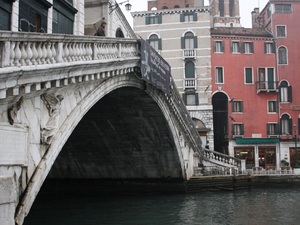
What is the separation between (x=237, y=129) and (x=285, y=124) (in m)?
3.56

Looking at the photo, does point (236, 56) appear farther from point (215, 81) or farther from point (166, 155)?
point (166, 155)

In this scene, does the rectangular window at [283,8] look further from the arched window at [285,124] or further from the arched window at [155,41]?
the arched window at [155,41]

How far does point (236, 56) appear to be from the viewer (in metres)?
31.9

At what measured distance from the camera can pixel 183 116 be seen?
21.6 meters

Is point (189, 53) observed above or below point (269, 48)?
below

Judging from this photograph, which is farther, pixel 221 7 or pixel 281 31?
pixel 221 7

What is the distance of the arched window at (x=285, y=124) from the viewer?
1230 inches

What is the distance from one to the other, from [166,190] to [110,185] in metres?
2.99

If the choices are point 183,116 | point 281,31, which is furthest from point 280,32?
point 183,116

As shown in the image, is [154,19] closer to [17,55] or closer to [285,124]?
[285,124]

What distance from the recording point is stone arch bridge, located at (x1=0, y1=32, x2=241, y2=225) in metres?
6.91

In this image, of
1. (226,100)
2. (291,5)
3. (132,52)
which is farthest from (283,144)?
(132,52)

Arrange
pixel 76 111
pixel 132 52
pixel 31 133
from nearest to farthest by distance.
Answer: pixel 31 133, pixel 76 111, pixel 132 52

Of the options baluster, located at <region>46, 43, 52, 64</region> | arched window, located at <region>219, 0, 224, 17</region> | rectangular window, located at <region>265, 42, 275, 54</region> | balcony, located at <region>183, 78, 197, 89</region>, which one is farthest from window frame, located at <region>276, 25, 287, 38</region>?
baluster, located at <region>46, 43, 52, 64</region>
